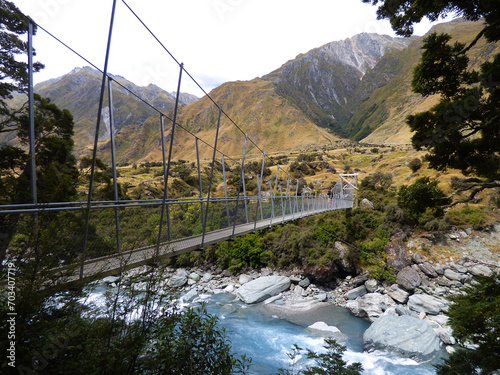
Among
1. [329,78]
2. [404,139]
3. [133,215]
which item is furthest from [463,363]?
[329,78]

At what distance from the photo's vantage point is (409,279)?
31.8 feet

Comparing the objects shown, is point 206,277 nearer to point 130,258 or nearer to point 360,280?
point 360,280

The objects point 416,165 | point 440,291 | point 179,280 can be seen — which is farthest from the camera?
point 416,165

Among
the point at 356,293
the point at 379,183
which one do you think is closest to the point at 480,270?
the point at 356,293

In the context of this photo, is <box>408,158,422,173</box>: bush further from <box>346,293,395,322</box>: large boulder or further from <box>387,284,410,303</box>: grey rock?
<box>346,293,395,322</box>: large boulder

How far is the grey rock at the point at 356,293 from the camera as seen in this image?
1003 centimetres

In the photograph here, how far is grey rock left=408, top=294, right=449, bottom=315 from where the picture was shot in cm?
814

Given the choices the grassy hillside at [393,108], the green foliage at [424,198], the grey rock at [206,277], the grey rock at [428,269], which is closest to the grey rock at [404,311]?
the grey rock at [428,269]

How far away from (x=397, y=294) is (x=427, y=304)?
1.13 metres

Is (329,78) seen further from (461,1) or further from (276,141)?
(461,1)

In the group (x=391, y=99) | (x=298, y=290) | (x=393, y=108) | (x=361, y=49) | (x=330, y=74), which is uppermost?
(x=361, y=49)

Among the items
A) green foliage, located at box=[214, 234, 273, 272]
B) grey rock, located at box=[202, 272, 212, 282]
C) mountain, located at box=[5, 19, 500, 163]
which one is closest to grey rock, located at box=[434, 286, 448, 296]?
green foliage, located at box=[214, 234, 273, 272]

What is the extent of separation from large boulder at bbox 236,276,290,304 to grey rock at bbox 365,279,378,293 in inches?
148

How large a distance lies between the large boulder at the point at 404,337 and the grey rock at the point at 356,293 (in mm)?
2299
